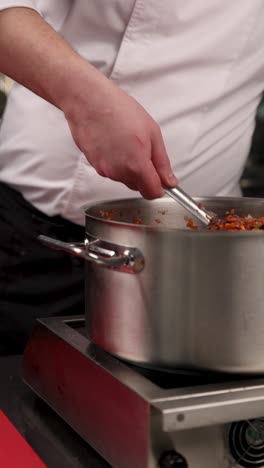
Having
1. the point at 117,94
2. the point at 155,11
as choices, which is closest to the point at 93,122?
the point at 117,94

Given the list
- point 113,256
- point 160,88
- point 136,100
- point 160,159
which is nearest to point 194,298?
point 113,256

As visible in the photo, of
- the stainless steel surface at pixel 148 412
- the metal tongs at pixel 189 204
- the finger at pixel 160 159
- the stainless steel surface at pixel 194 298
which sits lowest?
the stainless steel surface at pixel 148 412

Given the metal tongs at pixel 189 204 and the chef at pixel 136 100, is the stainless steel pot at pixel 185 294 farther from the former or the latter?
the chef at pixel 136 100

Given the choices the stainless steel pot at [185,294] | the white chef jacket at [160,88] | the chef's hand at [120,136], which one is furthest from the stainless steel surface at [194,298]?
the white chef jacket at [160,88]

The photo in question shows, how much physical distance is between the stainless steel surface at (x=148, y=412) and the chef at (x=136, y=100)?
0.47m

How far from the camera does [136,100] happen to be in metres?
1.39

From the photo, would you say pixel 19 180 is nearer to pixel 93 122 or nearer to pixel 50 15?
pixel 50 15

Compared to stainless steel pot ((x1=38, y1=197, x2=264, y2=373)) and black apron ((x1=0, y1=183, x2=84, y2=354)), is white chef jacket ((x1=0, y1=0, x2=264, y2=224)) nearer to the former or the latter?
black apron ((x1=0, y1=183, x2=84, y2=354))

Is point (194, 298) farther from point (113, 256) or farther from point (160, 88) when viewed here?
point (160, 88)

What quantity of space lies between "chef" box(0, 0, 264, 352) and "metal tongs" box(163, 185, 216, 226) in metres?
0.20

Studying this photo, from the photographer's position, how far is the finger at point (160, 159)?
1.10m

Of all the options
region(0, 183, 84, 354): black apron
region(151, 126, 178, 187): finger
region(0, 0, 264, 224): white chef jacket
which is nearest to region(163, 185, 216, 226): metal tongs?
region(151, 126, 178, 187): finger

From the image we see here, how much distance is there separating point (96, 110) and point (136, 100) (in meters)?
0.30

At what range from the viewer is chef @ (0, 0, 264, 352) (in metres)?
1.46
